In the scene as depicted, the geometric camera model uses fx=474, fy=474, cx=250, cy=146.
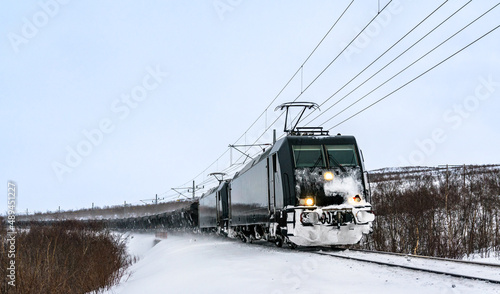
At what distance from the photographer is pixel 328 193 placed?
14008 millimetres

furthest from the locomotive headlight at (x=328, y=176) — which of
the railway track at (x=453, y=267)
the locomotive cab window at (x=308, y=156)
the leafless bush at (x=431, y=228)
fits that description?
the leafless bush at (x=431, y=228)

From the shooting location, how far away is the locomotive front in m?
13.4

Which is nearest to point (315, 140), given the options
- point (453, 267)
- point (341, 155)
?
point (341, 155)

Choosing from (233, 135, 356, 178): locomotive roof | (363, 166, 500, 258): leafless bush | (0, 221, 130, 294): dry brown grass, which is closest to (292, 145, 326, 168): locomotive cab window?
(233, 135, 356, 178): locomotive roof

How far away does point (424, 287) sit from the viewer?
22.9 feet

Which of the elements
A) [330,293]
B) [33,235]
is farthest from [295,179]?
[33,235]

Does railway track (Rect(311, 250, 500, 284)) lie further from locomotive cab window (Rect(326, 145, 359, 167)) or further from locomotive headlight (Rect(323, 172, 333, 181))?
locomotive cab window (Rect(326, 145, 359, 167))

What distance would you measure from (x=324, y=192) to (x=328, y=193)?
0.12 m

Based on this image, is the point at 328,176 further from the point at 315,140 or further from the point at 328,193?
the point at 315,140

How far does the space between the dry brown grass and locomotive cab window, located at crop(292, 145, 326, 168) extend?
7074mm

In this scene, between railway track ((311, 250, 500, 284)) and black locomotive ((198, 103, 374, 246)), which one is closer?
railway track ((311, 250, 500, 284))

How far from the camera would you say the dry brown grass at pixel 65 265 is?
35.0 feet

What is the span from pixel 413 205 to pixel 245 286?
21.4m

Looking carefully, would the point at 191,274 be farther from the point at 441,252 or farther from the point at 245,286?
the point at 441,252
